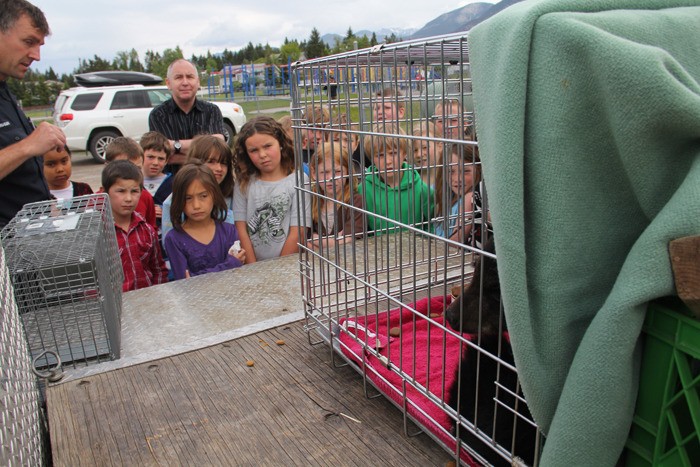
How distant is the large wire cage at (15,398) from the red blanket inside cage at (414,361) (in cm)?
103

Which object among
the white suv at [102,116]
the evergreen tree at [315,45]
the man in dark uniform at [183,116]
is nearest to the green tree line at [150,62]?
the evergreen tree at [315,45]

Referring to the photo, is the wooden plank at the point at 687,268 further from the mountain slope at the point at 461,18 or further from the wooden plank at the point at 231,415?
the mountain slope at the point at 461,18

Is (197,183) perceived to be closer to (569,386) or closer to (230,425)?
(230,425)

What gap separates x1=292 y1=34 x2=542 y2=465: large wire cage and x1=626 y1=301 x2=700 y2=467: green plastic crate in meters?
0.32

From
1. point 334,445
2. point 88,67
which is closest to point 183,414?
point 334,445

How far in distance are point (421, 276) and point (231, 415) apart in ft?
3.96

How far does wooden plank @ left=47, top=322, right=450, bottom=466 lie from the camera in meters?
1.64

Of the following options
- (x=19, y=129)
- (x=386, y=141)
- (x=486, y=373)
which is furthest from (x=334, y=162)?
(x=19, y=129)

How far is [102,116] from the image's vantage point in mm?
13695

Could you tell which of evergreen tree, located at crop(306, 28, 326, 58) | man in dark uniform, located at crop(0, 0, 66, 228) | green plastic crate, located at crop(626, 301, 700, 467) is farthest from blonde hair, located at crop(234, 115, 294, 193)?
evergreen tree, located at crop(306, 28, 326, 58)

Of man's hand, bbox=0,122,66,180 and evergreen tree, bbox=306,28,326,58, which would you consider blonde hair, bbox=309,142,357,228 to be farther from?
evergreen tree, bbox=306,28,326,58

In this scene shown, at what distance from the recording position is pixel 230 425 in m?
1.78

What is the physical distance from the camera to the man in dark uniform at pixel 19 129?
273cm

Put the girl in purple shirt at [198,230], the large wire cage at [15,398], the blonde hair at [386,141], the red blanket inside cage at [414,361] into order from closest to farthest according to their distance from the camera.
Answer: the large wire cage at [15,398] < the red blanket inside cage at [414,361] < the blonde hair at [386,141] < the girl in purple shirt at [198,230]
